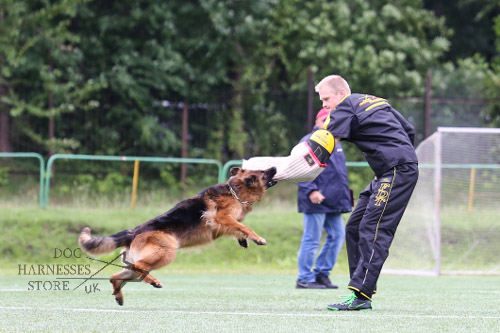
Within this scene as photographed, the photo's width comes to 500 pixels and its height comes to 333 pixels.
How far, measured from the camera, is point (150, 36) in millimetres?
18547

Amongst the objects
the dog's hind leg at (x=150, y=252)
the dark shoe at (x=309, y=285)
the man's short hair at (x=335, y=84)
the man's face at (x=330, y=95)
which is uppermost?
the man's short hair at (x=335, y=84)

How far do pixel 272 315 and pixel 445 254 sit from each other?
668 centimetres

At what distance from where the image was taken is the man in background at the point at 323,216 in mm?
8336

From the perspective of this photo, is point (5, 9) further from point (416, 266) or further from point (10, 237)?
point (416, 266)

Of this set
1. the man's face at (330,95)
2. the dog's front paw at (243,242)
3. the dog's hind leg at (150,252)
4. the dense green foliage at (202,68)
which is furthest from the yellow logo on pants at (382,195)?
the dense green foliage at (202,68)

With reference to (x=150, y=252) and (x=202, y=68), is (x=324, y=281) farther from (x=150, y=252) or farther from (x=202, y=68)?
(x=202, y=68)

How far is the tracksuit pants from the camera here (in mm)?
5598

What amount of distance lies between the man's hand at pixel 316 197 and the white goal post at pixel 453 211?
320 centimetres

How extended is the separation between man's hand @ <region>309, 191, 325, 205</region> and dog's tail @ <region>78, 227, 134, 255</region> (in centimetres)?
278

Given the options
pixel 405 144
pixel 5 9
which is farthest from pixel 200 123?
pixel 405 144

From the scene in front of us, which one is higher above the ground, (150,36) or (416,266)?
(150,36)

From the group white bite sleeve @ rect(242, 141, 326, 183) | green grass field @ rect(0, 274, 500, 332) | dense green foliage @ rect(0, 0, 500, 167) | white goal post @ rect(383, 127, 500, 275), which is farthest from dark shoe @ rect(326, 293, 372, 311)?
dense green foliage @ rect(0, 0, 500, 167)

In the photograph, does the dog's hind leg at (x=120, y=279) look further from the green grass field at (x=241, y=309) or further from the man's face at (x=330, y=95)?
the man's face at (x=330, y=95)

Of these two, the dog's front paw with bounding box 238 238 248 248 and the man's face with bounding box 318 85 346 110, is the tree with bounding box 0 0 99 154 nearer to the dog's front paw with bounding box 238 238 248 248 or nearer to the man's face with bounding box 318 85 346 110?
the dog's front paw with bounding box 238 238 248 248
